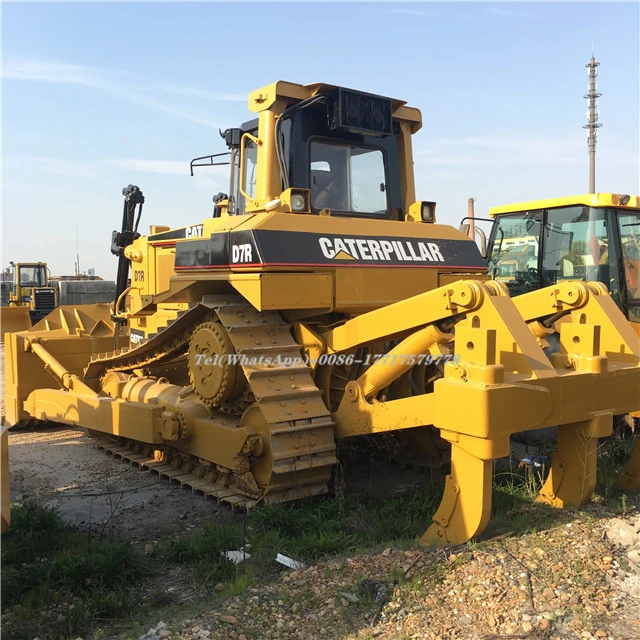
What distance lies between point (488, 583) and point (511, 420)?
853 millimetres

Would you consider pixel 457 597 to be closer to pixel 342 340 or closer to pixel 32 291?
pixel 342 340

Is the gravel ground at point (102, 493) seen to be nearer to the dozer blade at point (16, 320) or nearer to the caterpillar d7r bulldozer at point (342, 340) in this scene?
the caterpillar d7r bulldozer at point (342, 340)

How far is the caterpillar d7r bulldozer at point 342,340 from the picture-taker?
381 cm

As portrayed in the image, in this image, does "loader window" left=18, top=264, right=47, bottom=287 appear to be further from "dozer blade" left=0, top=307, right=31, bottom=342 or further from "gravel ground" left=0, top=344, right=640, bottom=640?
"gravel ground" left=0, top=344, right=640, bottom=640

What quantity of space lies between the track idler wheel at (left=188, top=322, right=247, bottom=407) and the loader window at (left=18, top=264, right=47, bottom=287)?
2025 centimetres

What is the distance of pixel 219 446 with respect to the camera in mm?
5027

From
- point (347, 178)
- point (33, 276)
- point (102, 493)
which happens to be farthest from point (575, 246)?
point (33, 276)

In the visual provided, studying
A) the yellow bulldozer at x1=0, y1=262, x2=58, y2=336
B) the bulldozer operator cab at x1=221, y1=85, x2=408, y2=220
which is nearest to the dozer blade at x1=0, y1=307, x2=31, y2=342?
the yellow bulldozer at x1=0, y1=262, x2=58, y2=336

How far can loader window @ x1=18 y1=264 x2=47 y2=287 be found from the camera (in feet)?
76.7

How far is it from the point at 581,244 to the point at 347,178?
3.03 meters

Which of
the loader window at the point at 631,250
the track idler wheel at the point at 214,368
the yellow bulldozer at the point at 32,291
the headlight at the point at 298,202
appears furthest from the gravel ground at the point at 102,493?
the yellow bulldozer at the point at 32,291

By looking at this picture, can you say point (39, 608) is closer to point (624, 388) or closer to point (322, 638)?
point (322, 638)

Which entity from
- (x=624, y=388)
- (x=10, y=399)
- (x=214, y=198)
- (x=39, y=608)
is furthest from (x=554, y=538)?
(x=10, y=399)

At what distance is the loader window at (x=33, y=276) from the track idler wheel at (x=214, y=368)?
20250 mm
